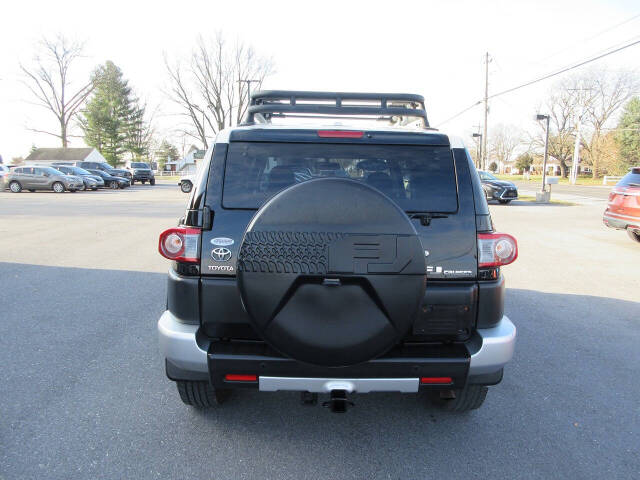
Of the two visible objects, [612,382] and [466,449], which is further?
[612,382]

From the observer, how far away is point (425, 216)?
2.45 m

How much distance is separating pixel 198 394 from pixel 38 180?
100 ft

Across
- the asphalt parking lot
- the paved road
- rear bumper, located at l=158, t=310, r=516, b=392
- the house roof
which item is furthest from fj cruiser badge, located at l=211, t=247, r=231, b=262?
the house roof

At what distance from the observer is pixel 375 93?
14.9ft

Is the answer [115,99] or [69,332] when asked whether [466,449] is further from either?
[115,99]

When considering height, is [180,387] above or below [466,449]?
above

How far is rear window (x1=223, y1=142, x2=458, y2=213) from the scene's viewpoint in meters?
2.52

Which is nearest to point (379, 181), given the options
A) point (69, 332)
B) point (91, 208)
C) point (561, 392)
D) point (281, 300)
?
point (281, 300)

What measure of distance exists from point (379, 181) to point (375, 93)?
86.1 inches

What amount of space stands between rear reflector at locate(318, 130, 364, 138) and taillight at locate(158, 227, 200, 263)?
0.89 metres

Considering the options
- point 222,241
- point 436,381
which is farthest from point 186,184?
point 436,381

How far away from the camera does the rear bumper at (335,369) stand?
228cm

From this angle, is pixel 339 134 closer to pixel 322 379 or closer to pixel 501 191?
pixel 322 379

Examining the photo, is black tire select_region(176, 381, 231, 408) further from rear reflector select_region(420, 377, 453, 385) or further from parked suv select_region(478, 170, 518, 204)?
parked suv select_region(478, 170, 518, 204)
